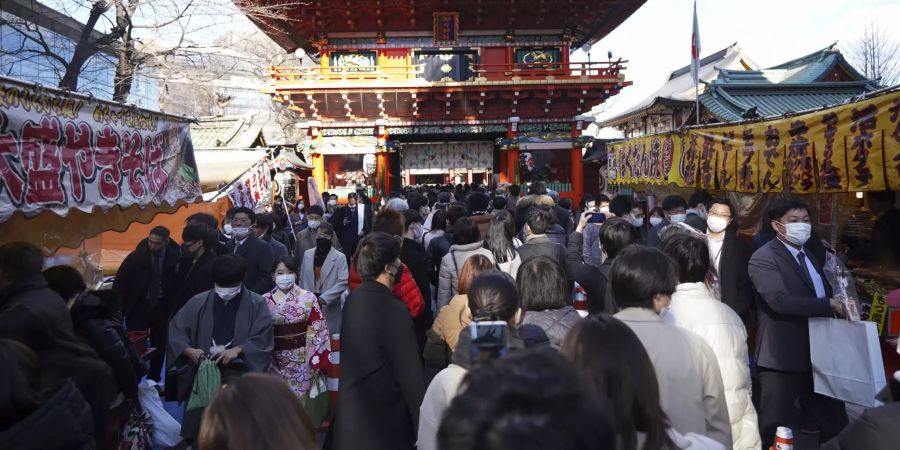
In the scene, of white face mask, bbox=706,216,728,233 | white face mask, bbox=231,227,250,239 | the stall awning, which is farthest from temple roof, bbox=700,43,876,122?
white face mask, bbox=231,227,250,239

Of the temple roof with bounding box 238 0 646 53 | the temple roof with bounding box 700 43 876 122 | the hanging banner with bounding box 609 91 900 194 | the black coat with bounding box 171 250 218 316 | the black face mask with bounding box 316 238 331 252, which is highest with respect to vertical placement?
the temple roof with bounding box 238 0 646 53

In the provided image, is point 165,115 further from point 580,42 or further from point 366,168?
point 580,42

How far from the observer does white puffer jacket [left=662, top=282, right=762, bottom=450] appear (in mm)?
2682

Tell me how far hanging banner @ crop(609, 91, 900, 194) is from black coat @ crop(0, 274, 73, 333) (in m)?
6.41

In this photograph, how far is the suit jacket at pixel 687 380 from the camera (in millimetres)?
2262

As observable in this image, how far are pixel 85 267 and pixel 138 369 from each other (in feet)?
10.2

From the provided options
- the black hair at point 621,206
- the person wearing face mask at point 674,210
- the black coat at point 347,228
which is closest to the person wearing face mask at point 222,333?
the person wearing face mask at point 674,210

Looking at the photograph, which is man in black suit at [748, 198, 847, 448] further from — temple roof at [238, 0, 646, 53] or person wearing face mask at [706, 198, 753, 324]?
temple roof at [238, 0, 646, 53]

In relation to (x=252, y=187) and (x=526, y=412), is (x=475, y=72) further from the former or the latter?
(x=526, y=412)

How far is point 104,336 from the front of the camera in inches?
147

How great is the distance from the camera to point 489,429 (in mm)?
1124

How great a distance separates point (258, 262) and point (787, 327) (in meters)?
4.61

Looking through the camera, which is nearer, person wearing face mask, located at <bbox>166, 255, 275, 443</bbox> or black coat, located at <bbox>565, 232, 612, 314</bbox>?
person wearing face mask, located at <bbox>166, 255, 275, 443</bbox>

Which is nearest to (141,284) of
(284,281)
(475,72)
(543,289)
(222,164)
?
(284,281)
